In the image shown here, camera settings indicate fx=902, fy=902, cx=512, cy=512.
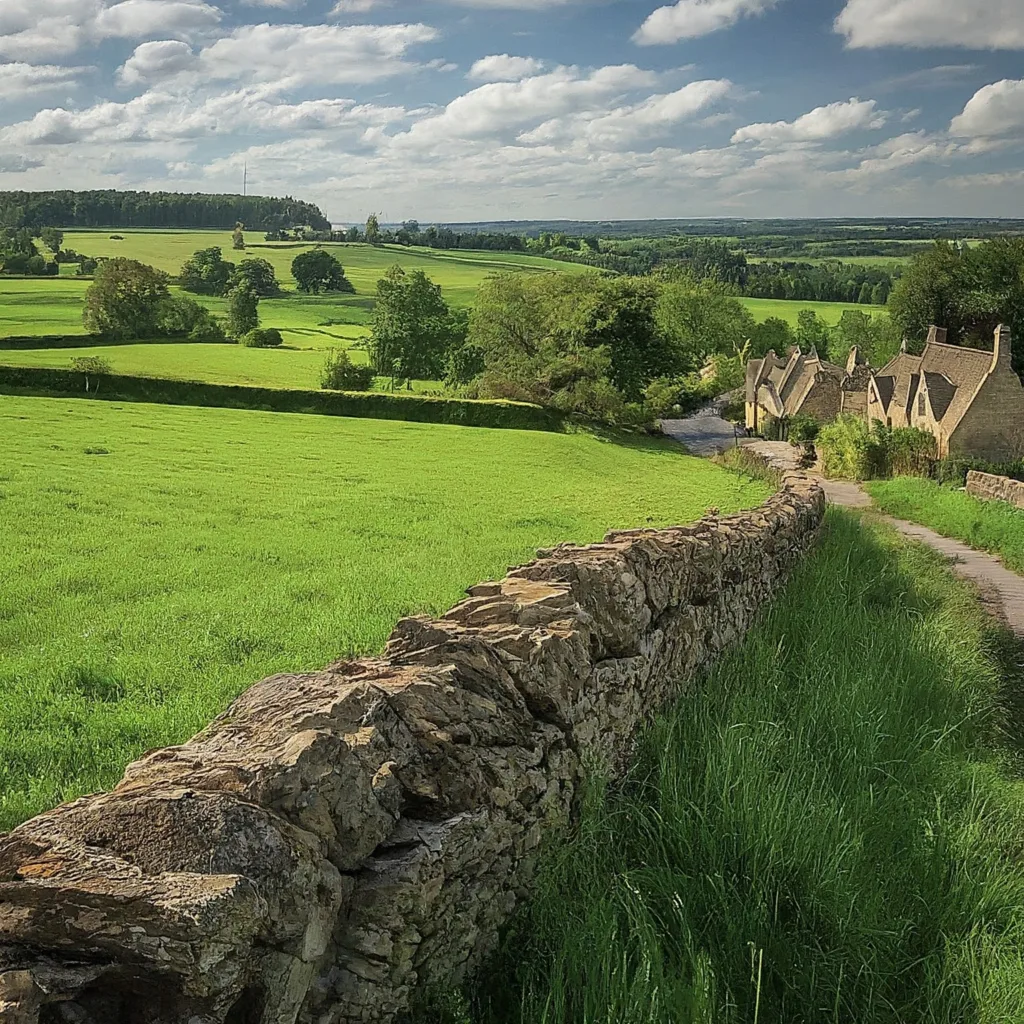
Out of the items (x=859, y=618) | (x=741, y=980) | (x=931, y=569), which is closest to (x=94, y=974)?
(x=741, y=980)

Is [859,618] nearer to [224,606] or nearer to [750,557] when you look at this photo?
[750,557]

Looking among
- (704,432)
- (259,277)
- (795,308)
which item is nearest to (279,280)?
(259,277)

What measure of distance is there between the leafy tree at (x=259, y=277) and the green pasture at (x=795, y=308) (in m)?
75.1

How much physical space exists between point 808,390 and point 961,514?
40.1 m

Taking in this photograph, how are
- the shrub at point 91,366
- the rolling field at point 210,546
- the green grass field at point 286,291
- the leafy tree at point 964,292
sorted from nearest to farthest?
the rolling field at point 210,546 → the shrub at point 91,366 → the leafy tree at point 964,292 → the green grass field at point 286,291

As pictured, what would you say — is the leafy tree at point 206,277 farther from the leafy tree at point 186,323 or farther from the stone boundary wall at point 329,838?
the stone boundary wall at point 329,838

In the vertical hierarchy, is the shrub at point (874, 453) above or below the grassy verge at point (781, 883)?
below

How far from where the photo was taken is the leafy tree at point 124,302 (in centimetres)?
7662

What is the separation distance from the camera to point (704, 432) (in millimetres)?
70125

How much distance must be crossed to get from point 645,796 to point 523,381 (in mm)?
54117

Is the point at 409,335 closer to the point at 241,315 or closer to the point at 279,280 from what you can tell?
the point at 241,315

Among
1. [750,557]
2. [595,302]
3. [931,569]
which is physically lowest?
[931,569]

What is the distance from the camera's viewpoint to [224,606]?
1212 cm

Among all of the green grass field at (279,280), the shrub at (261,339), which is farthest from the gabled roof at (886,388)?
the shrub at (261,339)
